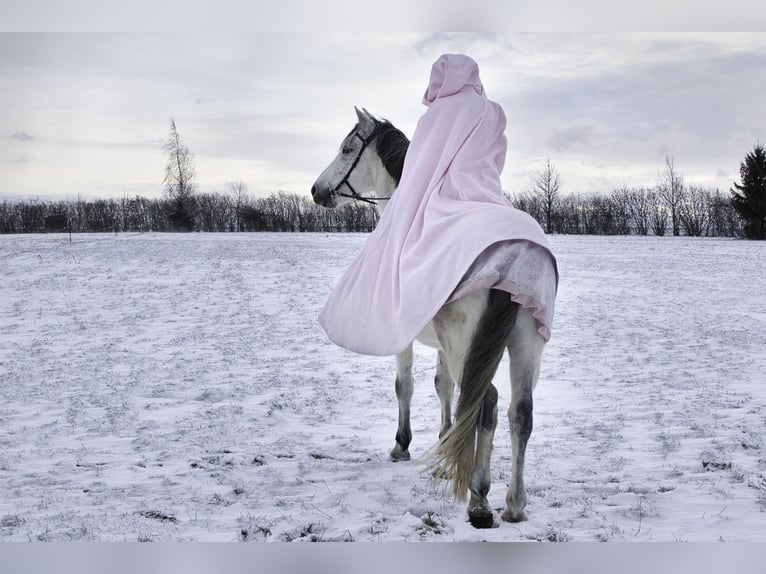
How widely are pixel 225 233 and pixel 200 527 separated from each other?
28.6m

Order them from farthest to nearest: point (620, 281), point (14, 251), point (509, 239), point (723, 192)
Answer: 1. point (723, 192)
2. point (14, 251)
3. point (620, 281)
4. point (509, 239)

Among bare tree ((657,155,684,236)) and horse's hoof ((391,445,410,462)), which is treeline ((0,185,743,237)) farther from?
horse's hoof ((391,445,410,462))

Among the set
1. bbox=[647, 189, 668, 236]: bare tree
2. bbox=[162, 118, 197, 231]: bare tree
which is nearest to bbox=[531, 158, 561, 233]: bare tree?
bbox=[647, 189, 668, 236]: bare tree

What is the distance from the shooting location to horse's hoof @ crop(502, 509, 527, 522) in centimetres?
322

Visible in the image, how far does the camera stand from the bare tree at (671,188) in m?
23.2

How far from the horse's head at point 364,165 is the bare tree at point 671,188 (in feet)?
64.8

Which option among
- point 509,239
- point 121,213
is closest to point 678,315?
point 509,239

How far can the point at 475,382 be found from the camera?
3020mm

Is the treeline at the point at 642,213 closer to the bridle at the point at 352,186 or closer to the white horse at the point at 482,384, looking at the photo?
the bridle at the point at 352,186

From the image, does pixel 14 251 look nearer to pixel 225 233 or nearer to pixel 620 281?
pixel 225 233

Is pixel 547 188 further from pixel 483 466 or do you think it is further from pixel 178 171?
pixel 483 466

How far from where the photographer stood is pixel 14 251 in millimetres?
20844

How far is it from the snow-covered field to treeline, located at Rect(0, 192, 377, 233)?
1851 centimetres

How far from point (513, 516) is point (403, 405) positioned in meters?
1.34
